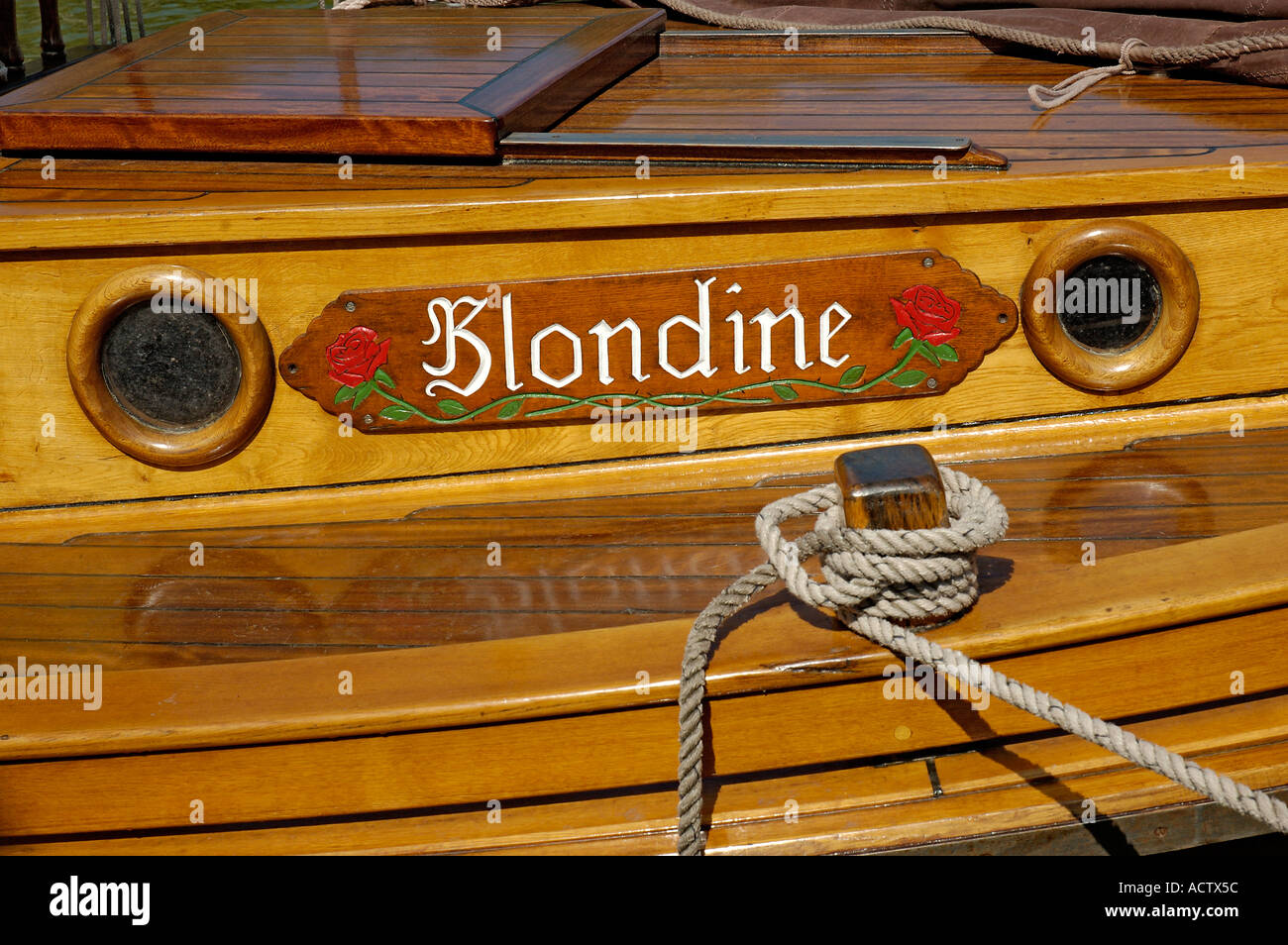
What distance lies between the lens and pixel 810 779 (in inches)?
63.6

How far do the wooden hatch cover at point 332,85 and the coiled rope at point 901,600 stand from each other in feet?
3.11

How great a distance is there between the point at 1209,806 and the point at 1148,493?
18.8 inches

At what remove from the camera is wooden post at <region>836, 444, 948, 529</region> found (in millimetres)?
1395

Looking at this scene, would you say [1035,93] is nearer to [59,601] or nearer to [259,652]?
[259,652]

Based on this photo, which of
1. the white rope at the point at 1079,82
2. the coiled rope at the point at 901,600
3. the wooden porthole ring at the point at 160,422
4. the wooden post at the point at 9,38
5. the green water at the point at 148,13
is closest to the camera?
the coiled rope at the point at 901,600

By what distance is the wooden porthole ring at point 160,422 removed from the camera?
1856mm

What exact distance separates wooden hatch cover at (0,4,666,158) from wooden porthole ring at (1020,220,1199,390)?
37.1 inches

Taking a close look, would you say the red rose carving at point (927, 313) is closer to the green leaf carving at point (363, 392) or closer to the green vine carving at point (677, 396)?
the green vine carving at point (677, 396)

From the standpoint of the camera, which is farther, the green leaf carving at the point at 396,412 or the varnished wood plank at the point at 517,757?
the green leaf carving at the point at 396,412

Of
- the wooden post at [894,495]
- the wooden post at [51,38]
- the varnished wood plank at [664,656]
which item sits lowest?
the varnished wood plank at [664,656]

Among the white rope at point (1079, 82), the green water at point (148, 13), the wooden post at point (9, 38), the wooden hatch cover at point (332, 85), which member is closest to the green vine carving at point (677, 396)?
the wooden hatch cover at point (332, 85)

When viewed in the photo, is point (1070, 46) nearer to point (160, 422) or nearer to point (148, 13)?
point (160, 422)

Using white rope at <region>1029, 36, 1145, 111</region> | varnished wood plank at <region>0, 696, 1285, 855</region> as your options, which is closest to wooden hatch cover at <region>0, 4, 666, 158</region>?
white rope at <region>1029, 36, 1145, 111</region>

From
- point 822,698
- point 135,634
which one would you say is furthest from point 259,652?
point 822,698
